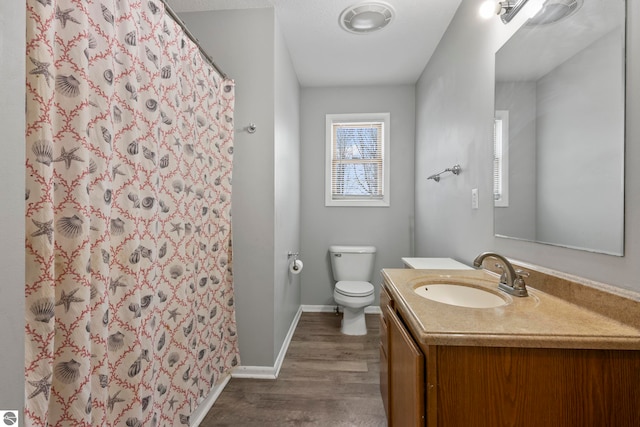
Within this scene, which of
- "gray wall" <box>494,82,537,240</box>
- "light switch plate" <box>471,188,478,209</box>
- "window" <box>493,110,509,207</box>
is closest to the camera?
"gray wall" <box>494,82,537,240</box>

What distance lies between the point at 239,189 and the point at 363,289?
1405 millimetres

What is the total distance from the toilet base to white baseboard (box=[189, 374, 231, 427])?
1.10 m

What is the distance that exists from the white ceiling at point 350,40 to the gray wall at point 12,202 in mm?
1599

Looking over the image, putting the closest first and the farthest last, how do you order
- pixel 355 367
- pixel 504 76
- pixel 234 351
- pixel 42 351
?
pixel 42 351 < pixel 504 76 < pixel 234 351 < pixel 355 367

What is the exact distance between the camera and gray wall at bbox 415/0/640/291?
750mm

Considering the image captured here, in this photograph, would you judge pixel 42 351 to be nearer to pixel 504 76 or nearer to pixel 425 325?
pixel 425 325

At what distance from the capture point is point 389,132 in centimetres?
294

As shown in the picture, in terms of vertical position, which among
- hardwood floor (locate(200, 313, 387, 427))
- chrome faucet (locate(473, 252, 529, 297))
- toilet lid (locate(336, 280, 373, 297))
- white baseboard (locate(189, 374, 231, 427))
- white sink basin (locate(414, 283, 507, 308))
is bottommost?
hardwood floor (locate(200, 313, 387, 427))

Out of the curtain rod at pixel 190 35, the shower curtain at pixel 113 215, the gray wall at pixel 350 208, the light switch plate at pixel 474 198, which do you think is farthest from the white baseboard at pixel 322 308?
the curtain rod at pixel 190 35

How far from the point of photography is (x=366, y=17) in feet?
6.07

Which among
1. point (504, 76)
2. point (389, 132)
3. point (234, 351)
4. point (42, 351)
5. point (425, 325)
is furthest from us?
point (389, 132)

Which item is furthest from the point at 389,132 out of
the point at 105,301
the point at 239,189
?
the point at 105,301

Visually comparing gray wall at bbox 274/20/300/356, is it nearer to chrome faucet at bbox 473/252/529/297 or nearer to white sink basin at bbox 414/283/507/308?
white sink basin at bbox 414/283/507/308

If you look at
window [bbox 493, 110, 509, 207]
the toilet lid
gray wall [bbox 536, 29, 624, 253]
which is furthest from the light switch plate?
the toilet lid
